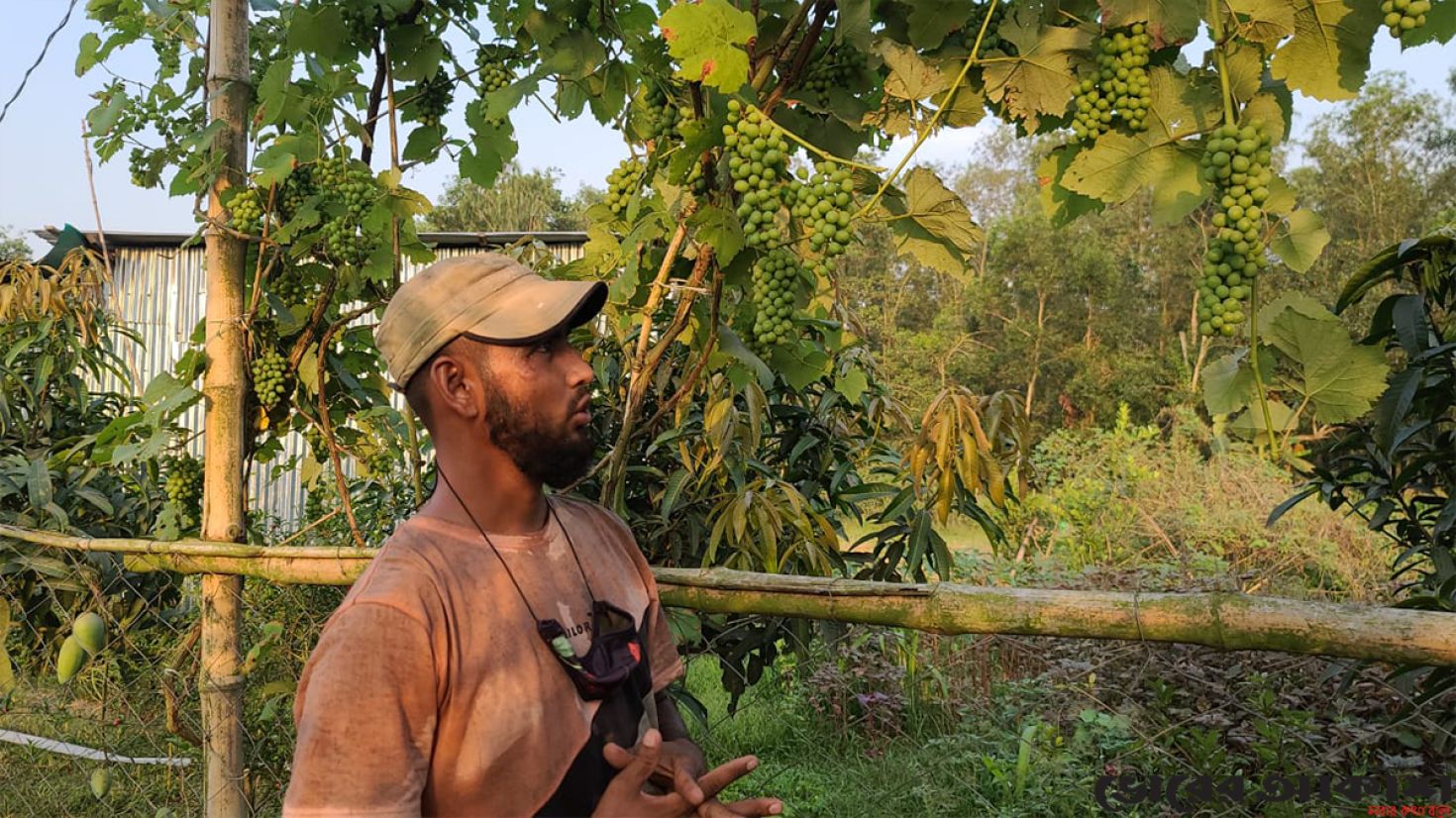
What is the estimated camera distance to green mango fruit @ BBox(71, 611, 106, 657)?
269cm

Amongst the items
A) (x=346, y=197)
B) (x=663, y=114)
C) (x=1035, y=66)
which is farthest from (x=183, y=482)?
(x=1035, y=66)

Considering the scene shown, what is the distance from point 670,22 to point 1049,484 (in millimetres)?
9253

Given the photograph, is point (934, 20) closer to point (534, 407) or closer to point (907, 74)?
point (907, 74)

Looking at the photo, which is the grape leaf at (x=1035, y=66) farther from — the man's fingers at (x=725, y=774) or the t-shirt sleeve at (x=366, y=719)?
the t-shirt sleeve at (x=366, y=719)

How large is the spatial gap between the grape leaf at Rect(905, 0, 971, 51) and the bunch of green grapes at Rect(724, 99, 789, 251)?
29cm

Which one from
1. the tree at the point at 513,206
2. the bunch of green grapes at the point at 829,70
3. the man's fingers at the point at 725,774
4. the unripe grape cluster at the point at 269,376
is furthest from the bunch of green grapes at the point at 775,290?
the tree at the point at 513,206

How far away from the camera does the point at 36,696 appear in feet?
15.1

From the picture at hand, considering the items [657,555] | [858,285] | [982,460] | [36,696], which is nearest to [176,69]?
[657,555]

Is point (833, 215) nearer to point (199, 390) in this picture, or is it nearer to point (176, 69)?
point (199, 390)

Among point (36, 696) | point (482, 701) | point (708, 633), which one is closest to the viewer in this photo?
point (482, 701)

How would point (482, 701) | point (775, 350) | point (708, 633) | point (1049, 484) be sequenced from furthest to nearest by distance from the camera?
point (1049, 484)
point (708, 633)
point (775, 350)
point (482, 701)

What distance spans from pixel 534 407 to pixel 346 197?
4.74 feet

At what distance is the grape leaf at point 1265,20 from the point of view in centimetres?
129

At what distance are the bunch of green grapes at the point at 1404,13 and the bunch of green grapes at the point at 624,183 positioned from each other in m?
1.21
